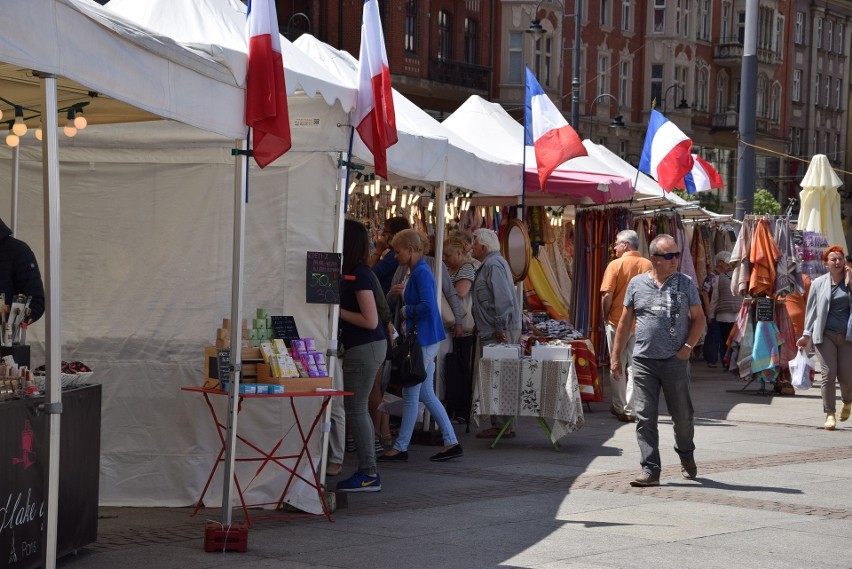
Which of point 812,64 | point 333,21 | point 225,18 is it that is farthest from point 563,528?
point 812,64

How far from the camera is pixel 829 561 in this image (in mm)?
7656

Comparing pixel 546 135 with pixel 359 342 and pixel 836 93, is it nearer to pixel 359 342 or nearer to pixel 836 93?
pixel 359 342

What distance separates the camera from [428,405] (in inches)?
449

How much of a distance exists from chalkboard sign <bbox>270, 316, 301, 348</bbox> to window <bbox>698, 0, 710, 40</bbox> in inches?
2272

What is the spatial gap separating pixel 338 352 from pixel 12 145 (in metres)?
2.66

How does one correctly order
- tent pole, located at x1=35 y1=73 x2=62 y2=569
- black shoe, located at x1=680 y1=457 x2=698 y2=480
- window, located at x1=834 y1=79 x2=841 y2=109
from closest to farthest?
tent pole, located at x1=35 y1=73 x2=62 y2=569 < black shoe, located at x1=680 y1=457 x2=698 y2=480 < window, located at x1=834 y1=79 x2=841 y2=109

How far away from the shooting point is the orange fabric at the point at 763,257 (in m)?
18.2

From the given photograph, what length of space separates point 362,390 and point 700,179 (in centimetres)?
1251

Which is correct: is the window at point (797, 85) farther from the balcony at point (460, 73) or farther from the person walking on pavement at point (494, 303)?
the person walking on pavement at point (494, 303)

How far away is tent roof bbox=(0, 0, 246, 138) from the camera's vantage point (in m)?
5.63

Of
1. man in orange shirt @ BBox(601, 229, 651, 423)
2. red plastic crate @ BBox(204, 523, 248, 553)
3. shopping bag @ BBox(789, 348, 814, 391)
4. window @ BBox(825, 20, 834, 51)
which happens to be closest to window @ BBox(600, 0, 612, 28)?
window @ BBox(825, 20, 834, 51)

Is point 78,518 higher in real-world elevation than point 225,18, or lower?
lower

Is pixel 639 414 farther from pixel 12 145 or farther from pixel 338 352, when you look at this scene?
pixel 12 145

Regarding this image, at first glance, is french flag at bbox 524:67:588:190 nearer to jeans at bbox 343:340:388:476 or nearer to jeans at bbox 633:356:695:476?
→ jeans at bbox 633:356:695:476
